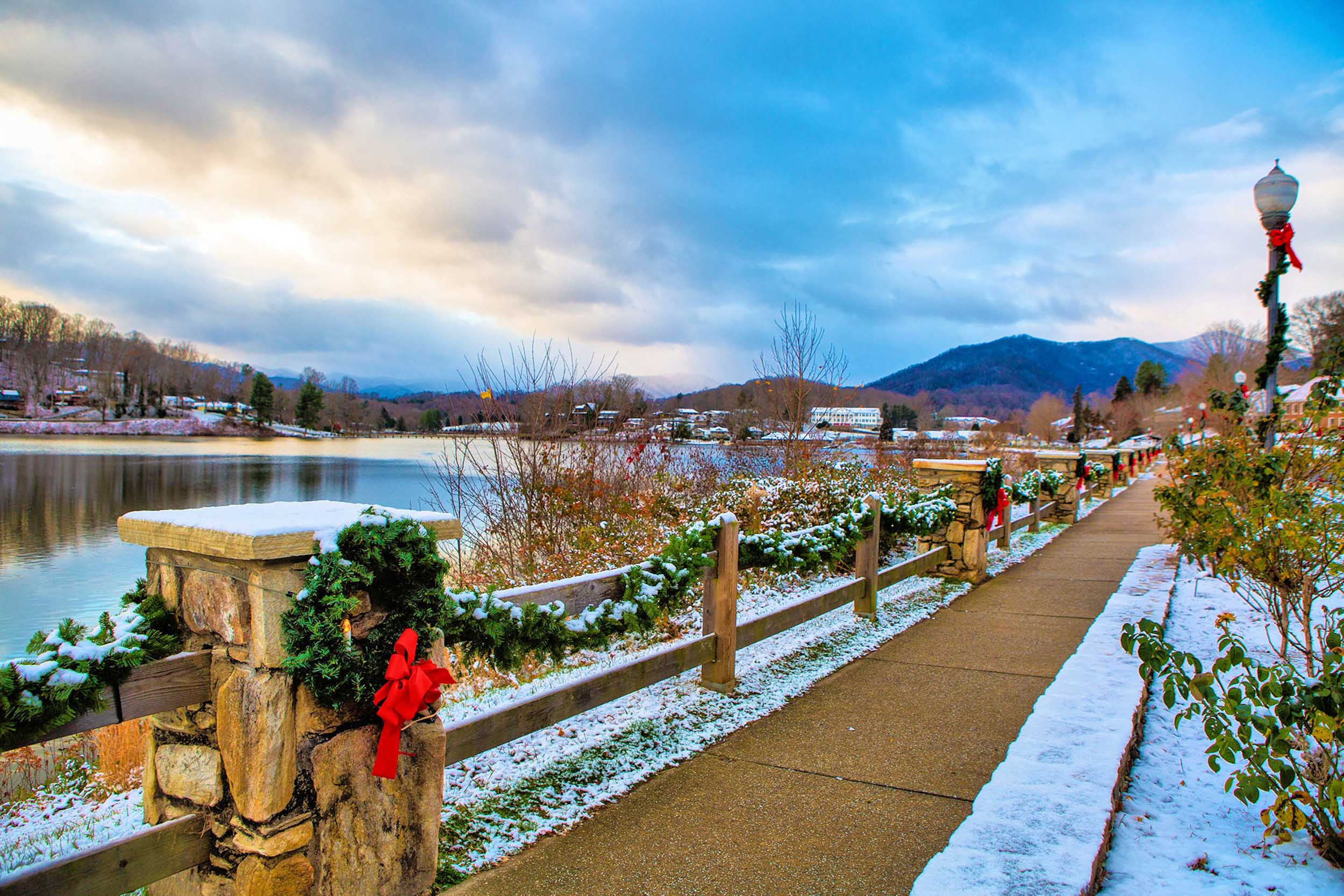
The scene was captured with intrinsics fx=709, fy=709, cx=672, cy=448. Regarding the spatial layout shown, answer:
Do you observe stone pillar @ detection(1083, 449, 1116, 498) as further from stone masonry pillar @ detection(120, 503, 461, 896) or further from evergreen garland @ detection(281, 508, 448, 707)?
stone masonry pillar @ detection(120, 503, 461, 896)

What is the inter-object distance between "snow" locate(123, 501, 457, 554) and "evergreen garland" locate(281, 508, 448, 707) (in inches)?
1.3

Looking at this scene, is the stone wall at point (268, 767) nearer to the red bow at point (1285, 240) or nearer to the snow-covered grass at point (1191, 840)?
the snow-covered grass at point (1191, 840)

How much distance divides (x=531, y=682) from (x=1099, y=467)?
60.8 feet

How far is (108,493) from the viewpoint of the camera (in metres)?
21.8

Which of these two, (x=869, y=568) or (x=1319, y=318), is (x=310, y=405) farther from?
(x=1319, y=318)

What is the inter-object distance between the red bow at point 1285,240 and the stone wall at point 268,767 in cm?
767

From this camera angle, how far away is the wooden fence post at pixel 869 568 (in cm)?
643

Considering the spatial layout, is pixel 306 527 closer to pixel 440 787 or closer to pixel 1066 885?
pixel 440 787

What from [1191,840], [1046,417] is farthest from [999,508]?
[1046,417]

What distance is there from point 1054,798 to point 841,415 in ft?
30.0

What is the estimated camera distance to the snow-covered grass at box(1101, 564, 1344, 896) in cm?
245

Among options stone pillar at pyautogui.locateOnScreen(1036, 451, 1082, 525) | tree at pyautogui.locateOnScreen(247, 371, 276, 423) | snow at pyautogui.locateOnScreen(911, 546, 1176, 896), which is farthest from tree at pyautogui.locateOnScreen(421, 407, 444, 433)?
tree at pyautogui.locateOnScreen(247, 371, 276, 423)

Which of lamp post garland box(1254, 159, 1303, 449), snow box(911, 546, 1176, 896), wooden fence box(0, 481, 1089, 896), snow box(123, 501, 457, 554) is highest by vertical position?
lamp post garland box(1254, 159, 1303, 449)

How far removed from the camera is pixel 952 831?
2.95 m
